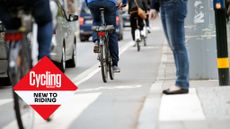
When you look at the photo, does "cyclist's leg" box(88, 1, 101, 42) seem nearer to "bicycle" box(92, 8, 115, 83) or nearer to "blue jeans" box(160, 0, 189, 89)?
"bicycle" box(92, 8, 115, 83)

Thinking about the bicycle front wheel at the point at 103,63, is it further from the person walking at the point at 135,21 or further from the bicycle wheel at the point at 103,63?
the person walking at the point at 135,21

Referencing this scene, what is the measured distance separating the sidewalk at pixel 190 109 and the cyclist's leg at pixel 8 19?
157cm

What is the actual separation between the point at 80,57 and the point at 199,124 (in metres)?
14.8

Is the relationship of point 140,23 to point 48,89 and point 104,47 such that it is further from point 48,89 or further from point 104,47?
point 48,89

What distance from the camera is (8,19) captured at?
7176 millimetres

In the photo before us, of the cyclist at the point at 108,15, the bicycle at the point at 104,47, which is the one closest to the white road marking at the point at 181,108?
the bicycle at the point at 104,47

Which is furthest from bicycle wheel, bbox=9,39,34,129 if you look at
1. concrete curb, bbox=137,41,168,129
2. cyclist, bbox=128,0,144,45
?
cyclist, bbox=128,0,144,45

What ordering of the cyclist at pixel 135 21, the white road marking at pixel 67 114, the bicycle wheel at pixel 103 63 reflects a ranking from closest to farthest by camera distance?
the white road marking at pixel 67 114
the bicycle wheel at pixel 103 63
the cyclist at pixel 135 21

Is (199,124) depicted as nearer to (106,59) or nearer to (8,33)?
(8,33)

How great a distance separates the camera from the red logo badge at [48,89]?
7.77 metres

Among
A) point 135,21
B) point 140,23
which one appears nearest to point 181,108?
point 135,21

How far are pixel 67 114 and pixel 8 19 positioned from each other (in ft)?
6.18

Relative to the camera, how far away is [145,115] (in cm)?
812

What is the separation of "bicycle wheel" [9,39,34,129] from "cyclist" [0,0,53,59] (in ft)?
0.76
